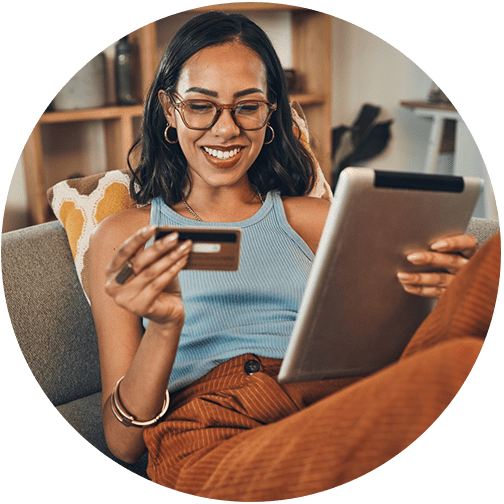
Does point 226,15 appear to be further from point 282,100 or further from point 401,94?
point 401,94

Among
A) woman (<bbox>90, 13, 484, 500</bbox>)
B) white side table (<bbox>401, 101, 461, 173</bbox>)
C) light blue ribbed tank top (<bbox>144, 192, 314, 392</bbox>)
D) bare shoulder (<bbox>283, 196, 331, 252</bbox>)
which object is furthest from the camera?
white side table (<bbox>401, 101, 461, 173</bbox>)

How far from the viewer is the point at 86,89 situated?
3.45ft

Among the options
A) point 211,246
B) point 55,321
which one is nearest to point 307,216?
point 211,246

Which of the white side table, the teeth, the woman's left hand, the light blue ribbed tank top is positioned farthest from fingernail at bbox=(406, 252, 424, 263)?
the white side table

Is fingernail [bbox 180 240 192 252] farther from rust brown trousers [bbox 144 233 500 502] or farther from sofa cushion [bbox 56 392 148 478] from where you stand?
sofa cushion [bbox 56 392 148 478]

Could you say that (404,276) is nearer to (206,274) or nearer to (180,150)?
(206,274)

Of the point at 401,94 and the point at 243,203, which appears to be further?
the point at 401,94

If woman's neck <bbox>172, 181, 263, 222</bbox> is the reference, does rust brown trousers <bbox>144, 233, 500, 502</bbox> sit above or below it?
below

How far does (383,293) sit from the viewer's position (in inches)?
29.0

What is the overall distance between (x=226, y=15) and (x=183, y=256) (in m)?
0.45

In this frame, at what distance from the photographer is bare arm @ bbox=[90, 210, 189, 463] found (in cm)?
62

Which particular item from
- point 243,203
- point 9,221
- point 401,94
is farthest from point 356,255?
point 401,94

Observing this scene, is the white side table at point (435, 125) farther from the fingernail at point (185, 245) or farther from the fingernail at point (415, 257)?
the fingernail at point (185, 245)

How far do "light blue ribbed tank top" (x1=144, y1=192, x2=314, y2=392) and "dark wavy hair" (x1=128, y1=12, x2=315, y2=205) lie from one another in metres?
0.06
